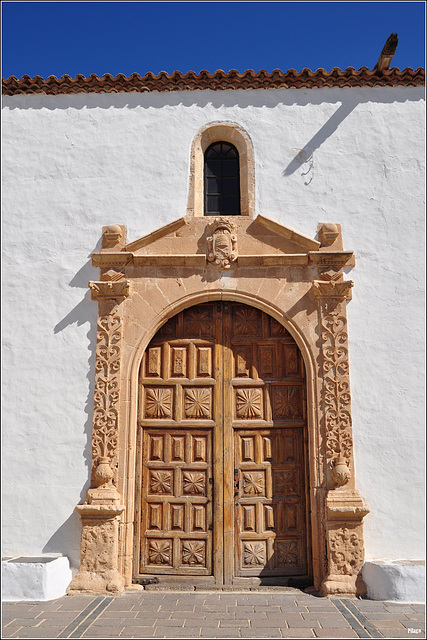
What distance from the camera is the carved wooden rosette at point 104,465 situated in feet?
17.6

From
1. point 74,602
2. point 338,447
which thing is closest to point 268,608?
point 338,447

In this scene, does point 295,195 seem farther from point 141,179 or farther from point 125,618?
point 125,618

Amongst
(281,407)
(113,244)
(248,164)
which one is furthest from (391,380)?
(113,244)

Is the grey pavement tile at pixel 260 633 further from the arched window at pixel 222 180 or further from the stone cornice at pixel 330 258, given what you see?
the arched window at pixel 222 180

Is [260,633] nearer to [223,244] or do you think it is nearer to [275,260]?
[275,260]

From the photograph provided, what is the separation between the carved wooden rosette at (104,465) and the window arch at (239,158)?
1376mm

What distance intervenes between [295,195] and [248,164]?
0.68 meters

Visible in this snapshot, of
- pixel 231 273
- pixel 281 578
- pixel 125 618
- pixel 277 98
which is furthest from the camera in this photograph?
pixel 277 98

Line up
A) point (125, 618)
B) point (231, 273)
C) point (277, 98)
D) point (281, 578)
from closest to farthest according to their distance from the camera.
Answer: point (125, 618)
point (281, 578)
point (231, 273)
point (277, 98)

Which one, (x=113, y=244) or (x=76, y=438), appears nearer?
(x=76, y=438)

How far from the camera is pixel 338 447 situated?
5.59 m

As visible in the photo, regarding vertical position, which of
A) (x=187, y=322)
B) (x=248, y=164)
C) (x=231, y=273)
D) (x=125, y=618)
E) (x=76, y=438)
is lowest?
(x=125, y=618)

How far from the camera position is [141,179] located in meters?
6.41

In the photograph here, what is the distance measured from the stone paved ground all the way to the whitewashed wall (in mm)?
706
